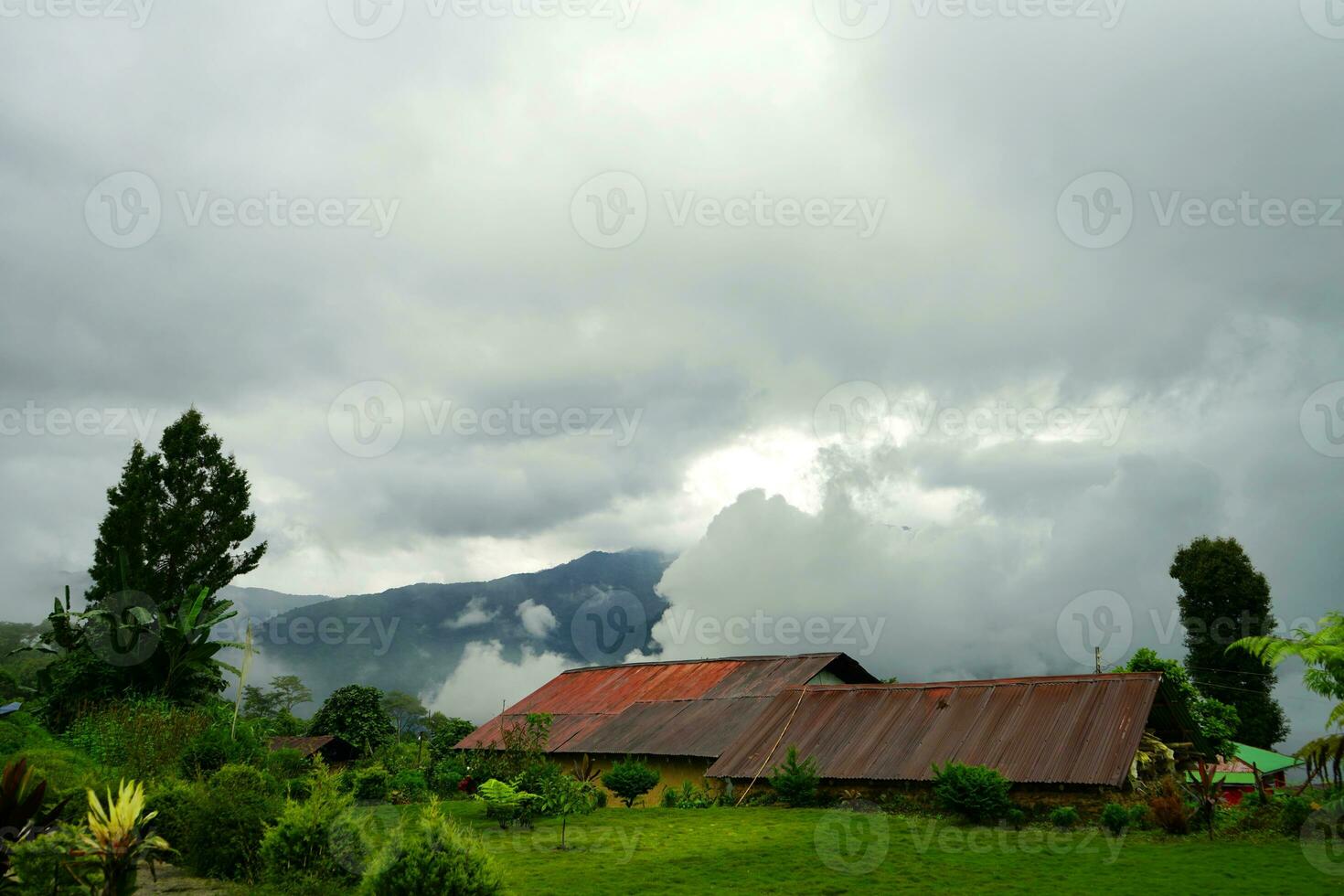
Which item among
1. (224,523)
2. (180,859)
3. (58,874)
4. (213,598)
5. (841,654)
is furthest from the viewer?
(224,523)

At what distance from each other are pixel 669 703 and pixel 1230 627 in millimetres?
34111

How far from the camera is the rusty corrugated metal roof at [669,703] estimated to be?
31.3 m

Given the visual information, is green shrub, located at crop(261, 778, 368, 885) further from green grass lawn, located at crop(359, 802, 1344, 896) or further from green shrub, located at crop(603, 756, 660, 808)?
green shrub, located at crop(603, 756, 660, 808)

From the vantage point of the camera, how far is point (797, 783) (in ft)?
76.9

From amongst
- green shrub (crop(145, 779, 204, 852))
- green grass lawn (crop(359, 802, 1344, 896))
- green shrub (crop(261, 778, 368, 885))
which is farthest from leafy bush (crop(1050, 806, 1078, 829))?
green shrub (crop(145, 779, 204, 852))

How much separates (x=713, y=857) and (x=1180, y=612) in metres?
45.8

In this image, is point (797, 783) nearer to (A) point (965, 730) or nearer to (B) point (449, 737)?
(A) point (965, 730)

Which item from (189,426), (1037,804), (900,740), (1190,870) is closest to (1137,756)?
(1037,804)

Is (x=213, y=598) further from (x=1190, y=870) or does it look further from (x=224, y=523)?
(x=1190, y=870)

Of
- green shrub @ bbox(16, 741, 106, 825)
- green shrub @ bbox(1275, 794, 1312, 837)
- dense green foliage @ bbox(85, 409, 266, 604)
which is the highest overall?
dense green foliage @ bbox(85, 409, 266, 604)

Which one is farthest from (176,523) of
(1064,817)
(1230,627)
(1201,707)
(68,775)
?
(1230,627)

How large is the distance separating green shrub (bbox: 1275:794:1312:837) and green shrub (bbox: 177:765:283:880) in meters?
18.5

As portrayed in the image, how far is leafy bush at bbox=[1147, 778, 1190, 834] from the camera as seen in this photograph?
681 inches

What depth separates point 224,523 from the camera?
42.9m
